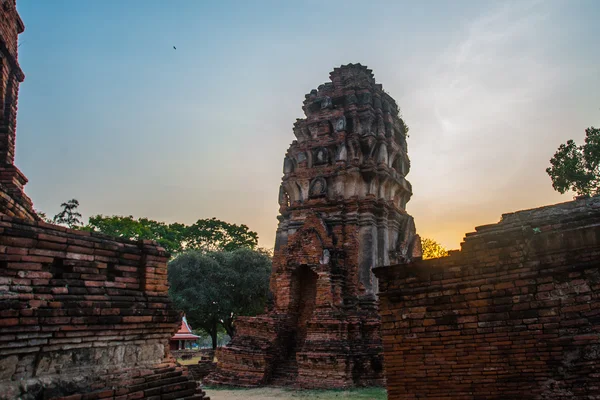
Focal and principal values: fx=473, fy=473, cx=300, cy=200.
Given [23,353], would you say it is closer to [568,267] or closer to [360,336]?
[568,267]

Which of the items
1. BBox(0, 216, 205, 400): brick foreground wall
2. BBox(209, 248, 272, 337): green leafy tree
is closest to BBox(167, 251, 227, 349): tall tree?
BBox(209, 248, 272, 337): green leafy tree

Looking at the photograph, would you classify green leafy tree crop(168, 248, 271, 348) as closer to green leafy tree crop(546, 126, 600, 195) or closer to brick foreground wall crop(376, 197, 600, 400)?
green leafy tree crop(546, 126, 600, 195)

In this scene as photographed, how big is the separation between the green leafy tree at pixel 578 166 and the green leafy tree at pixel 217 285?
19738 mm

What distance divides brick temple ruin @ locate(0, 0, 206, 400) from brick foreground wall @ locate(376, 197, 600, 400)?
2.87 meters

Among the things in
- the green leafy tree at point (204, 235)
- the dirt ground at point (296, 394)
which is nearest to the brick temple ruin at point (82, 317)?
the dirt ground at point (296, 394)

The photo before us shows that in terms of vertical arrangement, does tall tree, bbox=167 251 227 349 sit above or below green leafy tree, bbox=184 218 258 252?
below

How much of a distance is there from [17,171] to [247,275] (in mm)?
26251

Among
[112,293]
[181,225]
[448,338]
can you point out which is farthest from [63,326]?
[181,225]

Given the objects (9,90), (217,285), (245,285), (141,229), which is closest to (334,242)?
(9,90)

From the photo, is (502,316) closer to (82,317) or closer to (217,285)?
(82,317)

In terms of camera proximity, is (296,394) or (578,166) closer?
(296,394)

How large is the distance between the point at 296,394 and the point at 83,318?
8776mm

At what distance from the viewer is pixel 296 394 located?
1230 centimetres

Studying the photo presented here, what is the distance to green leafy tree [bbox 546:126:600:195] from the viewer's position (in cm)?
2319
